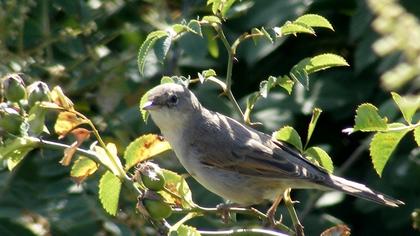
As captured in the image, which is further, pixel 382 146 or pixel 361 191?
pixel 361 191

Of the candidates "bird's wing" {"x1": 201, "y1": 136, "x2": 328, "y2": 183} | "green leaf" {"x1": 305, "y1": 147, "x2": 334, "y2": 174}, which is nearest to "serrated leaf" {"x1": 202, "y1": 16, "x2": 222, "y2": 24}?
"green leaf" {"x1": 305, "y1": 147, "x2": 334, "y2": 174}

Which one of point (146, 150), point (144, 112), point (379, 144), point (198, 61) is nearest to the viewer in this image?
point (379, 144)

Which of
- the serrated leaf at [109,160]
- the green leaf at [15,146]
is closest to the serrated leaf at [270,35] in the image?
the serrated leaf at [109,160]

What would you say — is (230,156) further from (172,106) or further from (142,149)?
(142,149)

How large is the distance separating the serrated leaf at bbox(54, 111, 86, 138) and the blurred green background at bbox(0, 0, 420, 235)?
149 centimetres

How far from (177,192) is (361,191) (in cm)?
99

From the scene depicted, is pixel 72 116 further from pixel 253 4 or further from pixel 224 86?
pixel 253 4

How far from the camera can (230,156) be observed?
384 centimetres

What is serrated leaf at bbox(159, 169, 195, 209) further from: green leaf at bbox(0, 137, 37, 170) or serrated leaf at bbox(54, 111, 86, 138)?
green leaf at bbox(0, 137, 37, 170)

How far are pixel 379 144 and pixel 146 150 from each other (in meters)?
0.68

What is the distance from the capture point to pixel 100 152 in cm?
238

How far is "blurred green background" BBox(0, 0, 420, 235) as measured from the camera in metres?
4.16

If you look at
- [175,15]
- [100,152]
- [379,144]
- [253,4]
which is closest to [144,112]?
[100,152]

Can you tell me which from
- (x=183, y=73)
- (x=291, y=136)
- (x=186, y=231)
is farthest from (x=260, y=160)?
(x=186, y=231)
